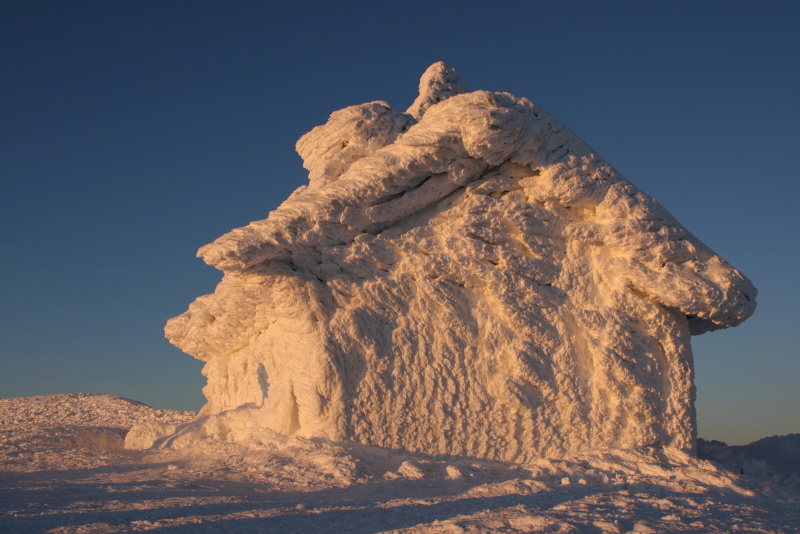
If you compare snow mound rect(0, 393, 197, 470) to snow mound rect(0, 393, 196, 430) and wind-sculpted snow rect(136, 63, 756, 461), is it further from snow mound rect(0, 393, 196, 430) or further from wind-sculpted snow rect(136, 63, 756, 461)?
wind-sculpted snow rect(136, 63, 756, 461)

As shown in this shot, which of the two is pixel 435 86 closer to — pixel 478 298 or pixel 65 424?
pixel 478 298

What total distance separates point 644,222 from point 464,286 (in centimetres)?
229

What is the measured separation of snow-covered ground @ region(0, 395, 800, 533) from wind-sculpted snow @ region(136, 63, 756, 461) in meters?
0.43

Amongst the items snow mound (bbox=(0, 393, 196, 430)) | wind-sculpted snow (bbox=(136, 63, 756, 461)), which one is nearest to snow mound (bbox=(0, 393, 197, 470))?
snow mound (bbox=(0, 393, 196, 430))

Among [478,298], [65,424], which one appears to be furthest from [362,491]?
[65,424]

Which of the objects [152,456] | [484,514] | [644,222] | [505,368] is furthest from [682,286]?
[152,456]

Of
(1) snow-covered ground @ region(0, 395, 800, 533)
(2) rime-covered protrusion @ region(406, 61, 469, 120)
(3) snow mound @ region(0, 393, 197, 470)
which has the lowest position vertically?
(1) snow-covered ground @ region(0, 395, 800, 533)

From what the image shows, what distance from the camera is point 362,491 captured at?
5.66 meters

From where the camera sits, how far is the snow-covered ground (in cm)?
436

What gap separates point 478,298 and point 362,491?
113 inches

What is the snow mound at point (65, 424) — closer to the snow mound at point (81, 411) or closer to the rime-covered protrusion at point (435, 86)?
the snow mound at point (81, 411)

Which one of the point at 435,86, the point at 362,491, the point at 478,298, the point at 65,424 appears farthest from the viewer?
the point at 65,424

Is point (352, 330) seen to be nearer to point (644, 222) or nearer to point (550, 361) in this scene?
point (550, 361)

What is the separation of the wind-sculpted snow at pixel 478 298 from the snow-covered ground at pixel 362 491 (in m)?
0.43
